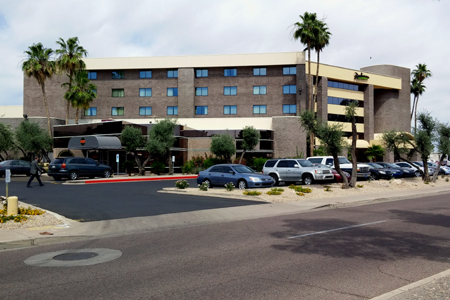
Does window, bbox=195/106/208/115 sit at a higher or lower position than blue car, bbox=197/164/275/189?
higher

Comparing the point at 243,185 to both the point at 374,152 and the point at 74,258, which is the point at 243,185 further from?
the point at 374,152

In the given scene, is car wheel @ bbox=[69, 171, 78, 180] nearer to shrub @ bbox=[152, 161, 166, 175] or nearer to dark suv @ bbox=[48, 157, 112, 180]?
dark suv @ bbox=[48, 157, 112, 180]

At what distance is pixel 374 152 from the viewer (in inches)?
2394

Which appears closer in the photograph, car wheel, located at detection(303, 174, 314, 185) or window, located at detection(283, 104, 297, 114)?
car wheel, located at detection(303, 174, 314, 185)

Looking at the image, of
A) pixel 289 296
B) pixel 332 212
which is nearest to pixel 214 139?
pixel 332 212

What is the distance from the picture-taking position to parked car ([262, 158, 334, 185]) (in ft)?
81.5

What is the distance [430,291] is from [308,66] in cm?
4836

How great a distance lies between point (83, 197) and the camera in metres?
18.9

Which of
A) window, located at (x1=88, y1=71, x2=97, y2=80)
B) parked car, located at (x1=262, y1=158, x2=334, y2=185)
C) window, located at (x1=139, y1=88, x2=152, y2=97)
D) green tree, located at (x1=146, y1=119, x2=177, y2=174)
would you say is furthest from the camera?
window, located at (x1=88, y1=71, x2=97, y2=80)

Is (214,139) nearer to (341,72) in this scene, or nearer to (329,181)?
(329,181)

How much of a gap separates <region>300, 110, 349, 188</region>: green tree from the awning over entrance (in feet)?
68.6

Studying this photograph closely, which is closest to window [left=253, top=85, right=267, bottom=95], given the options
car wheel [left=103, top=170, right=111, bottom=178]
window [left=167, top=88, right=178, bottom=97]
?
window [left=167, top=88, right=178, bottom=97]

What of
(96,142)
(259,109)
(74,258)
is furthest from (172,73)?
(74,258)

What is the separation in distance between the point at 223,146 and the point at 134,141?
28.1 feet
